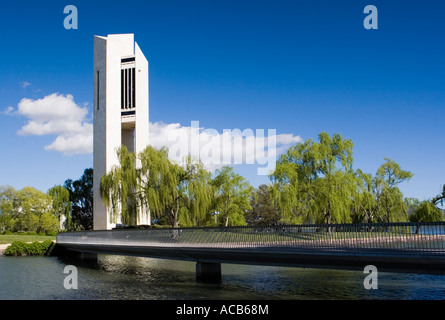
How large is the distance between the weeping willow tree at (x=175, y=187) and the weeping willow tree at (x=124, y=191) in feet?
2.76

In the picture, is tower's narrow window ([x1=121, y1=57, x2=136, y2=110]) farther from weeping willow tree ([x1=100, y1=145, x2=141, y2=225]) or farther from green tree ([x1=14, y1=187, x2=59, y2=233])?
green tree ([x1=14, y1=187, x2=59, y2=233])

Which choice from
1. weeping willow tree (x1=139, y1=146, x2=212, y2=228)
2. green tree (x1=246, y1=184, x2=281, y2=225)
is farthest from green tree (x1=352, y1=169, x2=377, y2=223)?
green tree (x1=246, y1=184, x2=281, y2=225)

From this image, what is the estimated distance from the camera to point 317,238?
59.2 ft

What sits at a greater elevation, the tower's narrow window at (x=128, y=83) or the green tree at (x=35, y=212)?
the tower's narrow window at (x=128, y=83)

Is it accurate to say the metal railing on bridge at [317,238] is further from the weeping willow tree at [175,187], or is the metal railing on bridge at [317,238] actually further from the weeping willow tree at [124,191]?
the weeping willow tree at [124,191]

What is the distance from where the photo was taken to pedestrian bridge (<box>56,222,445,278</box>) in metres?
14.7

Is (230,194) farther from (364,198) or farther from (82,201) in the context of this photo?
(82,201)

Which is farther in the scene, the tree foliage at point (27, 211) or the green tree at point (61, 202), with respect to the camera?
the green tree at point (61, 202)

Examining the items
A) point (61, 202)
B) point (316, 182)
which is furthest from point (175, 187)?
point (61, 202)

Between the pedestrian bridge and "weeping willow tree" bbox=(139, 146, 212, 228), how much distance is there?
9.83 metres

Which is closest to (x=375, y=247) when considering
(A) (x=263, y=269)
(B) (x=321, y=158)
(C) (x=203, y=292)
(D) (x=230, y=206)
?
(C) (x=203, y=292)

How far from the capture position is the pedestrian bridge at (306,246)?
14.7 metres

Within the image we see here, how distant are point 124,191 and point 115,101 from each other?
1678 cm

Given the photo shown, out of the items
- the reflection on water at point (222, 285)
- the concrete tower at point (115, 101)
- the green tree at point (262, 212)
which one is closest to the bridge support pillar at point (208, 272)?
the reflection on water at point (222, 285)
